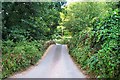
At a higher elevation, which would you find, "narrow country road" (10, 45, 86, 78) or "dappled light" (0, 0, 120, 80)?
"dappled light" (0, 0, 120, 80)

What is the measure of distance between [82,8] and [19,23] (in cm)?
677

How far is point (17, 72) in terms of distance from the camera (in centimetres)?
1216

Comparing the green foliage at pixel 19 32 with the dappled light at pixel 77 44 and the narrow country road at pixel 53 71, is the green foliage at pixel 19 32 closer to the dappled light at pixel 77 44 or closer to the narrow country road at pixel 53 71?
the dappled light at pixel 77 44

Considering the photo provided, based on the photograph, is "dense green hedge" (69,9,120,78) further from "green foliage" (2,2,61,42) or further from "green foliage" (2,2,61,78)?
"green foliage" (2,2,61,42)

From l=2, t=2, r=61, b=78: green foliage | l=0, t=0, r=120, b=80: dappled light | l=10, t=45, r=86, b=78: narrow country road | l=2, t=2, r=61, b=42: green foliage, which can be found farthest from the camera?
l=2, t=2, r=61, b=42: green foliage

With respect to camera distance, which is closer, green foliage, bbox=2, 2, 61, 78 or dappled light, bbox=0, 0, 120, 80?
dappled light, bbox=0, 0, 120, 80

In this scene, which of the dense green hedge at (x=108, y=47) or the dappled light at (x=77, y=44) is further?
the dappled light at (x=77, y=44)

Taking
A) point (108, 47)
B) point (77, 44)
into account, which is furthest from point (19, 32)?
point (108, 47)

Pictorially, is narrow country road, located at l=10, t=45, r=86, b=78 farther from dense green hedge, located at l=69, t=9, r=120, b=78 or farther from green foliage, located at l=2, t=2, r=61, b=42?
green foliage, located at l=2, t=2, r=61, b=42

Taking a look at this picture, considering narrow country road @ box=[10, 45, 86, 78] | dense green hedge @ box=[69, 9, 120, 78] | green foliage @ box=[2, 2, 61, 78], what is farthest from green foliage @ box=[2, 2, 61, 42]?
dense green hedge @ box=[69, 9, 120, 78]

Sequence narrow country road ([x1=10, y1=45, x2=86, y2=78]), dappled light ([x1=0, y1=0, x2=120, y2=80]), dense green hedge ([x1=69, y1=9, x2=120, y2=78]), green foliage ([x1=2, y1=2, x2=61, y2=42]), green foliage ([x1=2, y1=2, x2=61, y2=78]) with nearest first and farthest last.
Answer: dense green hedge ([x1=69, y1=9, x2=120, y2=78]) < dappled light ([x1=0, y1=0, x2=120, y2=80]) < narrow country road ([x1=10, y1=45, x2=86, y2=78]) < green foliage ([x1=2, y1=2, x2=61, y2=78]) < green foliage ([x1=2, y1=2, x2=61, y2=42])

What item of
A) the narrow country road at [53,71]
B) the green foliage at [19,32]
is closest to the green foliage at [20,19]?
the green foliage at [19,32]

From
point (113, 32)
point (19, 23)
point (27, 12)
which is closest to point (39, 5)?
point (27, 12)

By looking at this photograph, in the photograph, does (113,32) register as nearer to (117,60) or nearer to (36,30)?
(117,60)
